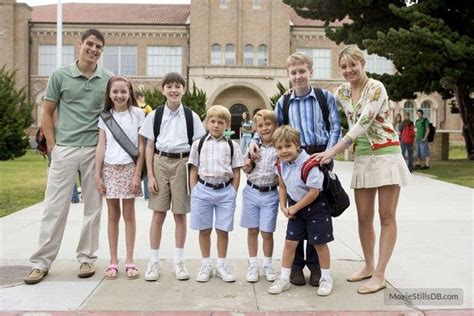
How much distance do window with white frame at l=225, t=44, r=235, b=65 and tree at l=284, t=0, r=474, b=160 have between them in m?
21.1

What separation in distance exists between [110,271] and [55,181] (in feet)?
3.50

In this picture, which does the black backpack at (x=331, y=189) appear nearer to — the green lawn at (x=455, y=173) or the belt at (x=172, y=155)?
the belt at (x=172, y=155)

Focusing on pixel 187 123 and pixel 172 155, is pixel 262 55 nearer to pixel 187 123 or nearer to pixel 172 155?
pixel 187 123

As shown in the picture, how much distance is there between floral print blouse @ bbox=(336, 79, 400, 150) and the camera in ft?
15.6

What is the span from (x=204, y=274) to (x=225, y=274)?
206mm

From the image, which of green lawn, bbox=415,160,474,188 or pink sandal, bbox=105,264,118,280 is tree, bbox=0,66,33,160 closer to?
green lawn, bbox=415,160,474,188

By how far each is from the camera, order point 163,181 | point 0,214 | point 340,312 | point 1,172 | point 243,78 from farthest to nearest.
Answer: point 243,78 → point 1,172 → point 0,214 → point 163,181 → point 340,312

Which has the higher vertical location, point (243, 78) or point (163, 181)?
point (243, 78)

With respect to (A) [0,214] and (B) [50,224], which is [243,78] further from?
(B) [50,224]

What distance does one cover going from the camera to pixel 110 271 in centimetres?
531

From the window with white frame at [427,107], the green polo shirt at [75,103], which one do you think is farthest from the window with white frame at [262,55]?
the green polo shirt at [75,103]

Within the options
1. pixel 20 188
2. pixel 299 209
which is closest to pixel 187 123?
pixel 299 209

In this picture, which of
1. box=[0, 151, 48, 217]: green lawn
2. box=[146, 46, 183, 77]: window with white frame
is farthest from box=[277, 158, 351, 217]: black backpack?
box=[146, 46, 183, 77]: window with white frame

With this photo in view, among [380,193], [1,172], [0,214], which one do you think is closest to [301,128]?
[380,193]
